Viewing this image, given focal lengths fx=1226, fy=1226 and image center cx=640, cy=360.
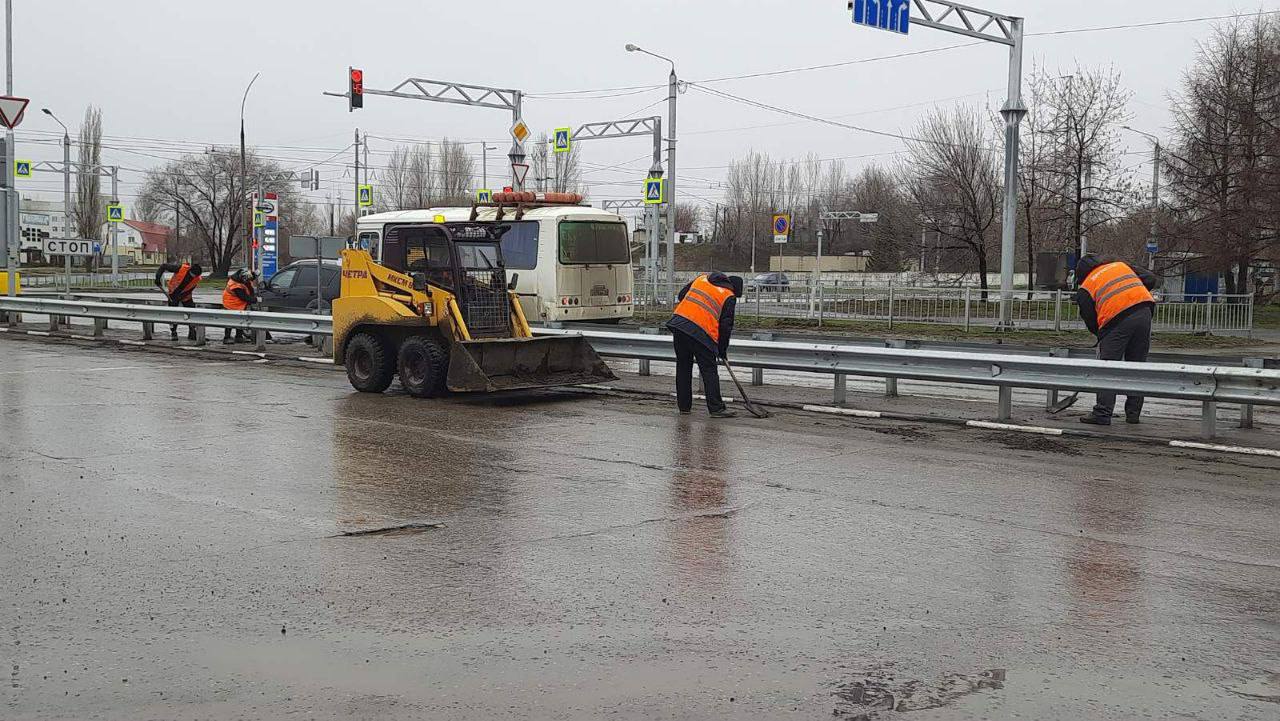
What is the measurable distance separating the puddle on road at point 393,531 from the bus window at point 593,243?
1684 cm

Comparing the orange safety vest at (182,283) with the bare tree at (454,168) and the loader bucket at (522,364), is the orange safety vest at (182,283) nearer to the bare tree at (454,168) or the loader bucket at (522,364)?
the loader bucket at (522,364)

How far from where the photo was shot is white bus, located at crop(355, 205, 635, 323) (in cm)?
2366

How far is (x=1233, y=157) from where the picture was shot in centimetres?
3841

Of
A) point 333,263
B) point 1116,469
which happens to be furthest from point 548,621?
point 333,263

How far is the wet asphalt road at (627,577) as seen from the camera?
4.44 meters

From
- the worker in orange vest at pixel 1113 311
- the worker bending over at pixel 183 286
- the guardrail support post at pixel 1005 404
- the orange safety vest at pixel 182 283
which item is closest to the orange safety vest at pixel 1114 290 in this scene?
the worker in orange vest at pixel 1113 311

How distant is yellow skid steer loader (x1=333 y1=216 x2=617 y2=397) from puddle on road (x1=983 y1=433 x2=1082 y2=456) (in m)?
4.76

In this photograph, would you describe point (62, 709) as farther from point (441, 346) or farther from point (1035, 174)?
point (1035, 174)

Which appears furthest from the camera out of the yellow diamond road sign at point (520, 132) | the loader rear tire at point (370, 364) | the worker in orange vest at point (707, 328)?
the yellow diamond road sign at point (520, 132)

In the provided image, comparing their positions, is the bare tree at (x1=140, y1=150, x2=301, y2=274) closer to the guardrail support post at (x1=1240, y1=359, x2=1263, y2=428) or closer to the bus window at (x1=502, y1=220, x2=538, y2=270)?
the bus window at (x1=502, y1=220, x2=538, y2=270)

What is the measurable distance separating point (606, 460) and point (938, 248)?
1268 inches

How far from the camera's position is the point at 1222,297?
26.2 m

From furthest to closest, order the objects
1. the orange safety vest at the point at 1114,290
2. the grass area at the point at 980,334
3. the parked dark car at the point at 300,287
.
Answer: the parked dark car at the point at 300,287 < the grass area at the point at 980,334 < the orange safety vest at the point at 1114,290

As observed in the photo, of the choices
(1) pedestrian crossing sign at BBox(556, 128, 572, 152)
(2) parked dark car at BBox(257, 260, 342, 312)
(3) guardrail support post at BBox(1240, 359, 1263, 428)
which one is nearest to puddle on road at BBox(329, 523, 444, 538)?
(3) guardrail support post at BBox(1240, 359, 1263, 428)
